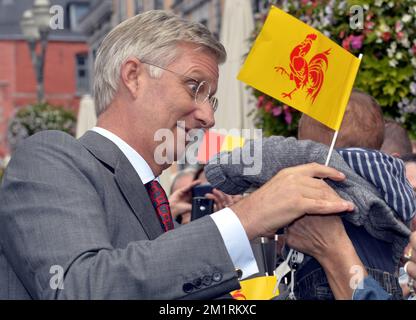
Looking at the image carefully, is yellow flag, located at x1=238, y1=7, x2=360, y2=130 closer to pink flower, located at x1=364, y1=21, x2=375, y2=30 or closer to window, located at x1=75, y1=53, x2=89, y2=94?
pink flower, located at x1=364, y1=21, x2=375, y2=30

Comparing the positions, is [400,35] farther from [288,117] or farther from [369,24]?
[288,117]

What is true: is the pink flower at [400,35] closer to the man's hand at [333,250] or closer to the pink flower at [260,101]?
the pink flower at [260,101]

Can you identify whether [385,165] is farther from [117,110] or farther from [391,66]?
[391,66]

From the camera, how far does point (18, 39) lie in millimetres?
57062

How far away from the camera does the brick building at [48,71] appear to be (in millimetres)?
54938

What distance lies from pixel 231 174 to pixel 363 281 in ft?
1.94

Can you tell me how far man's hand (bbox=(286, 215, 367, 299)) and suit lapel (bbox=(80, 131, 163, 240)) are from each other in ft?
1.63

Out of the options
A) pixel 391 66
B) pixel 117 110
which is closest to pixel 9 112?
pixel 391 66

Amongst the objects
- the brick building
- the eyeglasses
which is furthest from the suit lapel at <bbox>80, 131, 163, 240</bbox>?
the brick building

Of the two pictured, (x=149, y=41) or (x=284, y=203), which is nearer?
(x=284, y=203)

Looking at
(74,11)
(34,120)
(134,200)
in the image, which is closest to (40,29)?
(34,120)

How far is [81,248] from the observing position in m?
2.28

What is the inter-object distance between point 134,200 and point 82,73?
56.0 m

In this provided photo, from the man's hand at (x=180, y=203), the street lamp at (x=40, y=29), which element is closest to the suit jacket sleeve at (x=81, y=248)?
the man's hand at (x=180, y=203)
